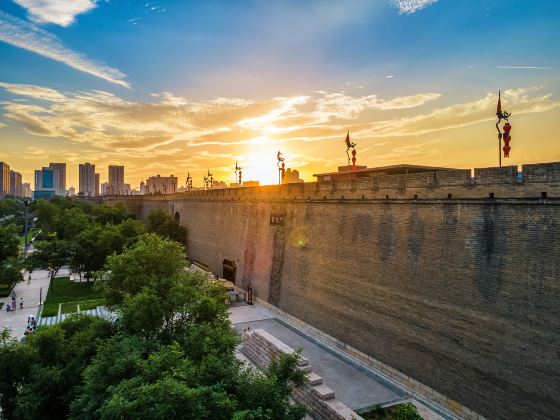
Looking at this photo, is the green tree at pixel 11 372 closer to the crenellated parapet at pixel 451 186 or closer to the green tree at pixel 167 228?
the crenellated parapet at pixel 451 186

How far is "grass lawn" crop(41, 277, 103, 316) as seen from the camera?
71.4ft

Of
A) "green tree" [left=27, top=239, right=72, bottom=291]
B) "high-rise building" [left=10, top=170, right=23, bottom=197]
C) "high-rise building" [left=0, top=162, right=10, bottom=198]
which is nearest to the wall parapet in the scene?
"green tree" [left=27, top=239, right=72, bottom=291]

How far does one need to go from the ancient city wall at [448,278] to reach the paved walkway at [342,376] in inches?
30.1

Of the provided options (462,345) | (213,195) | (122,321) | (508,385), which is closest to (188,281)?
(122,321)

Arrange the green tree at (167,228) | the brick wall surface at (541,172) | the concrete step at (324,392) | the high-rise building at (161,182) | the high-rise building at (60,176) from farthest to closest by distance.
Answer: the high-rise building at (60,176), the high-rise building at (161,182), the green tree at (167,228), the concrete step at (324,392), the brick wall surface at (541,172)

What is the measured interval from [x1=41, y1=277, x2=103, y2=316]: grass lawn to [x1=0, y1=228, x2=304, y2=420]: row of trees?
34.3 ft

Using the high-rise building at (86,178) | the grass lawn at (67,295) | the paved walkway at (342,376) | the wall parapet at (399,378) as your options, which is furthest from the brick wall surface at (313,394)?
the high-rise building at (86,178)

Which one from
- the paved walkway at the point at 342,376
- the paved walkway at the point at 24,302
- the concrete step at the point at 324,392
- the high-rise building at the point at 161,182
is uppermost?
the high-rise building at the point at 161,182

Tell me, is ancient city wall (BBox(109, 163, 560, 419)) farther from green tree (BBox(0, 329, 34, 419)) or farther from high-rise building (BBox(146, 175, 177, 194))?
high-rise building (BBox(146, 175, 177, 194))

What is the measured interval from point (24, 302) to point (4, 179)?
15610 cm

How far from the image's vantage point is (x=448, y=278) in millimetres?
10852

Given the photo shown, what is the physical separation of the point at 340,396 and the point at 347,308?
394 centimetres

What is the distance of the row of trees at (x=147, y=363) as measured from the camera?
6.50 m

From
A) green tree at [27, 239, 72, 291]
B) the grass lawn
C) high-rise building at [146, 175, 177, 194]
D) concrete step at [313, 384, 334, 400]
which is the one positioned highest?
high-rise building at [146, 175, 177, 194]
